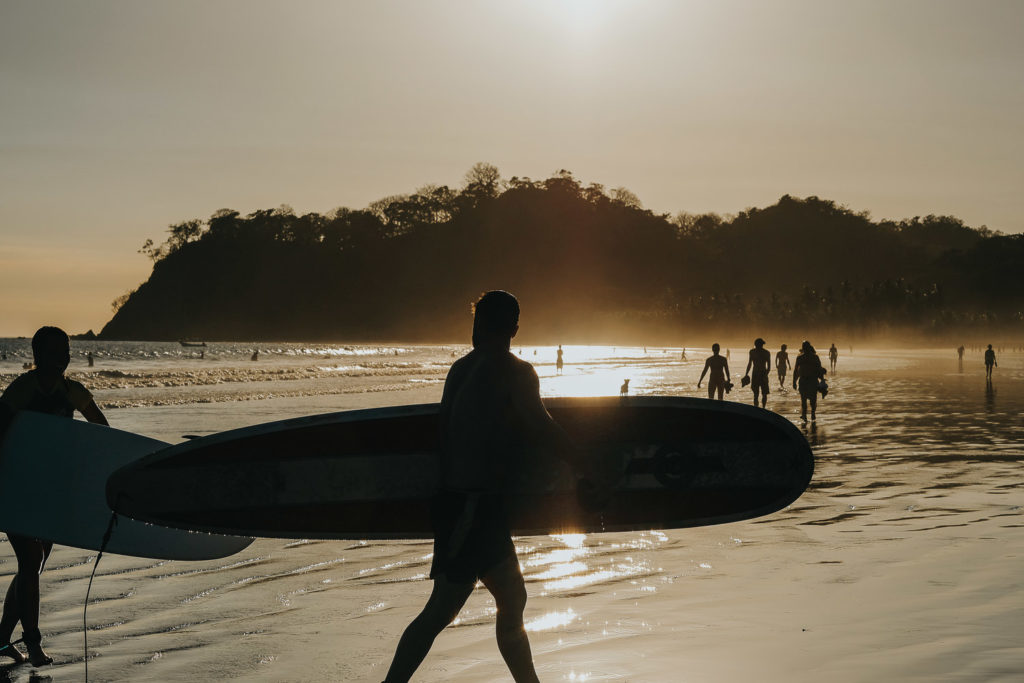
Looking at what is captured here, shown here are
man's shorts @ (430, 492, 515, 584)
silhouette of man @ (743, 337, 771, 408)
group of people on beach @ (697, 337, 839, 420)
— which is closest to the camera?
man's shorts @ (430, 492, 515, 584)

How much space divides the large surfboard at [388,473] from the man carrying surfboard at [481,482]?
0.68 meters

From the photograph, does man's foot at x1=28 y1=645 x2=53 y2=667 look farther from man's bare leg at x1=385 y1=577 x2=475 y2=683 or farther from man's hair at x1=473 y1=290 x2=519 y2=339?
man's hair at x1=473 y1=290 x2=519 y2=339

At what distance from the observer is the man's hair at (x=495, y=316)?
354cm

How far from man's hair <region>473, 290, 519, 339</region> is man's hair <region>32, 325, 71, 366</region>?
218cm

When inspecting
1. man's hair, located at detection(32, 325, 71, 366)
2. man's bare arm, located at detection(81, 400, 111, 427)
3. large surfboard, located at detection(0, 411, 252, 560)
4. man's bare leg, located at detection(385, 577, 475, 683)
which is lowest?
man's bare leg, located at detection(385, 577, 475, 683)

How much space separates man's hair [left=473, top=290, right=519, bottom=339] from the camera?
354cm

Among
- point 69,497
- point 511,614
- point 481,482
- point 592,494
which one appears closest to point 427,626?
point 511,614

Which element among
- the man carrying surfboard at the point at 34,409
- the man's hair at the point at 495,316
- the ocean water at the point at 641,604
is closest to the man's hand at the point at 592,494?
the man's hair at the point at 495,316

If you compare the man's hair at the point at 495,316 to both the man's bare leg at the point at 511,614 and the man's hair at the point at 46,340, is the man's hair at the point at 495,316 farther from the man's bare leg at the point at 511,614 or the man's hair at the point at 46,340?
the man's hair at the point at 46,340

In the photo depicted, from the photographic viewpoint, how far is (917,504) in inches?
325

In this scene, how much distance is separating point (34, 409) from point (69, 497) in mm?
455

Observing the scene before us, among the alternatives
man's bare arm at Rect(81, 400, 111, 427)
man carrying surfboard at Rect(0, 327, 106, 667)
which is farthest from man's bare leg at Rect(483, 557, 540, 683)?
man's bare arm at Rect(81, 400, 111, 427)

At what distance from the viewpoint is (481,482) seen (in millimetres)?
3367

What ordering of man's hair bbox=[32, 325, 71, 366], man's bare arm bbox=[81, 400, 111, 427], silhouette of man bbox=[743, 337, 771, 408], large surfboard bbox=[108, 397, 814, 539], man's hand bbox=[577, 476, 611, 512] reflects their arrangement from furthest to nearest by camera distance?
silhouette of man bbox=[743, 337, 771, 408]
man's bare arm bbox=[81, 400, 111, 427]
man's hair bbox=[32, 325, 71, 366]
large surfboard bbox=[108, 397, 814, 539]
man's hand bbox=[577, 476, 611, 512]
